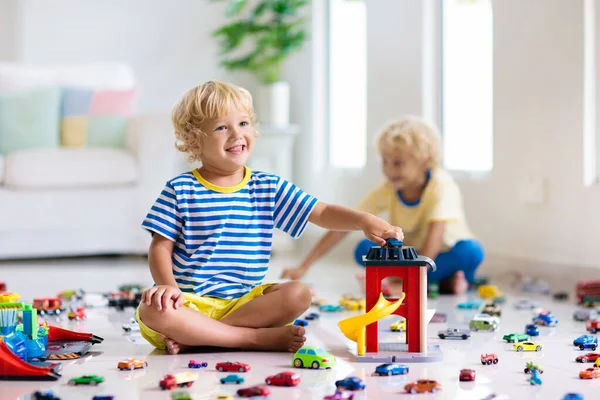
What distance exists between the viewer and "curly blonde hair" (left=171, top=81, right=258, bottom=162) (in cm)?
201

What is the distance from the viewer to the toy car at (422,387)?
1559mm

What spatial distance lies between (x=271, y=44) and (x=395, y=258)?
290cm

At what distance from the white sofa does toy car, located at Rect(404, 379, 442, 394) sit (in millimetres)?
2527

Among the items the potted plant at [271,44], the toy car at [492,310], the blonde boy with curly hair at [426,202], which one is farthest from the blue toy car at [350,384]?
the potted plant at [271,44]

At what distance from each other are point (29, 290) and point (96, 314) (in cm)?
63

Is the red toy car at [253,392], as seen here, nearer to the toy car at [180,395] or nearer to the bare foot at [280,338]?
the toy car at [180,395]

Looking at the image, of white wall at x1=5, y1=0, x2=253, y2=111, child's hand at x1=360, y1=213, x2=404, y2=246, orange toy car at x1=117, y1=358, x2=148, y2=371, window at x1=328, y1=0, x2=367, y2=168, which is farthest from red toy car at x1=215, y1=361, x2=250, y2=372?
white wall at x1=5, y1=0, x2=253, y2=111

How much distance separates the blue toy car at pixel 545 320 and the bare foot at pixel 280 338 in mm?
708

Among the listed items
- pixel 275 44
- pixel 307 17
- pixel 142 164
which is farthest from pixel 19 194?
pixel 307 17

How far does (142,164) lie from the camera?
397 centimetres

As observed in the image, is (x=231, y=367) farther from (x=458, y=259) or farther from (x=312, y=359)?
(x=458, y=259)

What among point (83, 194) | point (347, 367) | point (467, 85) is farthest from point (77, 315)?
point (467, 85)

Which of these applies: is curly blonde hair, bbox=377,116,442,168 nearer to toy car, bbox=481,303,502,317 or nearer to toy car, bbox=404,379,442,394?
toy car, bbox=481,303,502,317

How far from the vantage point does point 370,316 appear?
1.81m
